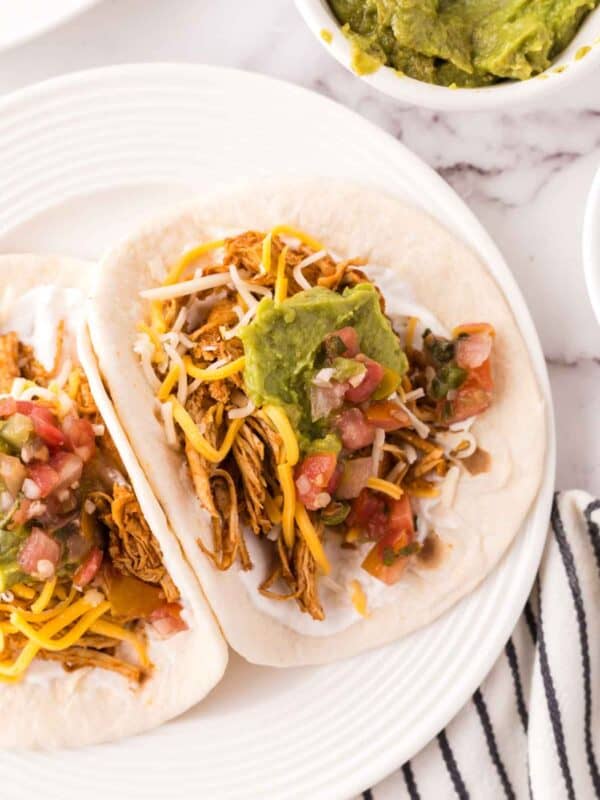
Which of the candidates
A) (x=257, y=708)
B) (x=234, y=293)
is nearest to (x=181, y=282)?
(x=234, y=293)

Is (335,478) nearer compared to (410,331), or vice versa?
(335,478)

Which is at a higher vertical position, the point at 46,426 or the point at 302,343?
the point at 302,343

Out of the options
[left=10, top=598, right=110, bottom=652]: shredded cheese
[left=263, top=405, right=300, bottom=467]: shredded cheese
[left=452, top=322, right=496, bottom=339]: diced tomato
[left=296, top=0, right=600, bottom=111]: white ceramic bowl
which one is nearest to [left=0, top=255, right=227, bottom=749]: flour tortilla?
[left=10, top=598, right=110, bottom=652]: shredded cheese

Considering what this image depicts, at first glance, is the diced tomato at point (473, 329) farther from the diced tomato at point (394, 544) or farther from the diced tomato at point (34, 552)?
the diced tomato at point (34, 552)

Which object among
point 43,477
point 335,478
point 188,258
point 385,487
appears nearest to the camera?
point 43,477

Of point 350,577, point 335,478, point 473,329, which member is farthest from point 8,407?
point 473,329

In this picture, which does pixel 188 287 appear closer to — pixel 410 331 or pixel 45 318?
pixel 45 318
